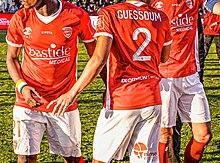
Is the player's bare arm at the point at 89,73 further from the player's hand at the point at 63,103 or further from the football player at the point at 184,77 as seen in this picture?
the football player at the point at 184,77

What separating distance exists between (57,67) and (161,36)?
3.89 feet

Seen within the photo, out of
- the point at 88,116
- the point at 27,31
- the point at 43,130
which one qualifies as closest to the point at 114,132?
the point at 43,130

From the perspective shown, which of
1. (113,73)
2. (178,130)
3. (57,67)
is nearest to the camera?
(113,73)

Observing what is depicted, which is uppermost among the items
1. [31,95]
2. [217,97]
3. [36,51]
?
[36,51]

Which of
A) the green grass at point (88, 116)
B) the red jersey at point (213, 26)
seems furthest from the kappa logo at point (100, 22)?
the red jersey at point (213, 26)

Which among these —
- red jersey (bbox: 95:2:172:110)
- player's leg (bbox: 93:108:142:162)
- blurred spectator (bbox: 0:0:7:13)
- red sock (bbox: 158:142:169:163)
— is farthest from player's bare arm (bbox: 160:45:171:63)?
blurred spectator (bbox: 0:0:7:13)

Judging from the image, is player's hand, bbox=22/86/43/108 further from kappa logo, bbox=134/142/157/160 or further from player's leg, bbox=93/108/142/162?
kappa logo, bbox=134/142/157/160

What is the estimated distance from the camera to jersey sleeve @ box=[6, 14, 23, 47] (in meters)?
5.29

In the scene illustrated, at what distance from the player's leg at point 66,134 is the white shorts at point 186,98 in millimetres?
1181

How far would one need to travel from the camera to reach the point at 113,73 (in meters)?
4.60

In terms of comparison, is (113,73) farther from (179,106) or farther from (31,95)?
(179,106)

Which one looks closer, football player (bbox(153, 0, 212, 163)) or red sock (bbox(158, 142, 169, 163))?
football player (bbox(153, 0, 212, 163))

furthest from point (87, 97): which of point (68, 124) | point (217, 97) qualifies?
point (68, 124)

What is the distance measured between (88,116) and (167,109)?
3.84 metres
